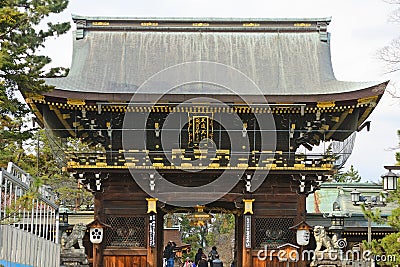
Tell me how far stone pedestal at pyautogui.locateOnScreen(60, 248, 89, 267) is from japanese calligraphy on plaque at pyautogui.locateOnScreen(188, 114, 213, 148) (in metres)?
5.40

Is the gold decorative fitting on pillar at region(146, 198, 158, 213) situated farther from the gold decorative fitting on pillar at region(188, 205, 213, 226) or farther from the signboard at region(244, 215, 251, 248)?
the signboard at region(244, 215, 251, 248)

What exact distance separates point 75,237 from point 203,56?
8.89 m

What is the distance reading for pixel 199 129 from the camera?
26.5 metres

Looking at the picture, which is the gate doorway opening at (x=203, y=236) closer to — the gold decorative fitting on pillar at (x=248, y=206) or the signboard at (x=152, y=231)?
the signboard at (x=152, y=231)

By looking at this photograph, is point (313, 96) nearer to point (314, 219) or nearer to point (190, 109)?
point (190, 109)

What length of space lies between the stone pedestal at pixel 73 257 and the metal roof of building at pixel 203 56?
231 inches

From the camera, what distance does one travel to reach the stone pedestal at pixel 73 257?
81.5ft

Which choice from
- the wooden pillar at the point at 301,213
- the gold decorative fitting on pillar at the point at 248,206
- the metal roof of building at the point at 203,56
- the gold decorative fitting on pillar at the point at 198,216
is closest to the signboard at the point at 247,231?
the gold decorative fitting on pillar at the point at 248,206

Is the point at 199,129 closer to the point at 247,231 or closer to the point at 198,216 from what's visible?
the point at 198,216

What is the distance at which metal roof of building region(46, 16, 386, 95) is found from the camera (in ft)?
91.5

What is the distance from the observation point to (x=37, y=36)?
21.9m

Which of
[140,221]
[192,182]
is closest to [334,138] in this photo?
[192,182]

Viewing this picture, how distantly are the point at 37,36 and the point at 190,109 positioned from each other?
6140mm

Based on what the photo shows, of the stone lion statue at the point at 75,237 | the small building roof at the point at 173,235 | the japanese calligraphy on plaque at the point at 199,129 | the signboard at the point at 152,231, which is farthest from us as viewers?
the small building roof at the point at 173,235
